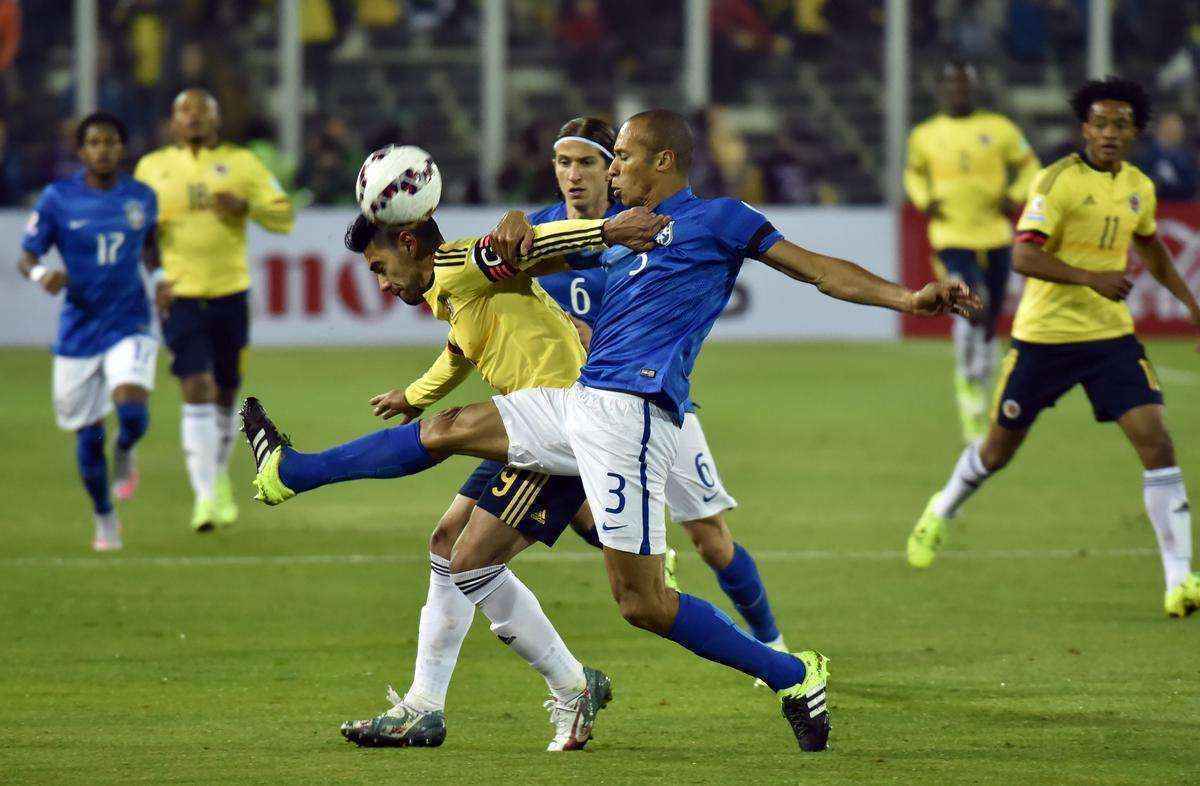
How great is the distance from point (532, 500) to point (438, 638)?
23.0 inches

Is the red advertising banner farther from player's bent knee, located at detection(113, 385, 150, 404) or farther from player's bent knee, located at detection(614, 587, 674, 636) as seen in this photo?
player's bent knee, located at detection(614, 587, 674, 636)

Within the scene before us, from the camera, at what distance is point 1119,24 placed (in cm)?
2497

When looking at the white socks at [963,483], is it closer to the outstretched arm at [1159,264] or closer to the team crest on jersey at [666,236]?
the outstretched arm at [1159,264]

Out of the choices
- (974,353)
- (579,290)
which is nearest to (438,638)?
(579,290)

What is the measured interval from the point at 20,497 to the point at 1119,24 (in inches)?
674

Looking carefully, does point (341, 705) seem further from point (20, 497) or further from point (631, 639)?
point (20, 497)

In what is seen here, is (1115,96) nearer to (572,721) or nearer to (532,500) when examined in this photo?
(532,500)

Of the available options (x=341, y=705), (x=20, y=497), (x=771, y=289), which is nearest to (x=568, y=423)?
(x=341, y=705)

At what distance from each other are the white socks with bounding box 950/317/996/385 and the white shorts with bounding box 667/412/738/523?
7.42 m

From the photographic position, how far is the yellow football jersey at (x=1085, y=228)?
8.71 m

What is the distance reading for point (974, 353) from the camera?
47.6 ft

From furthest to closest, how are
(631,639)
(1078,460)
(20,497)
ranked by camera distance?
(1078,460) → (20,497) → (631,639)

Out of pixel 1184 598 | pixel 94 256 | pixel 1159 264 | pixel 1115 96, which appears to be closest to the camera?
pixel 1184 598

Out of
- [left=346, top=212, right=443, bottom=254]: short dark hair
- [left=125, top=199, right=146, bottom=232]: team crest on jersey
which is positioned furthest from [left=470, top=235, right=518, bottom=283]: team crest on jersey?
[left=125, top=199, right=146, bottom=232]: team crest on jersey
